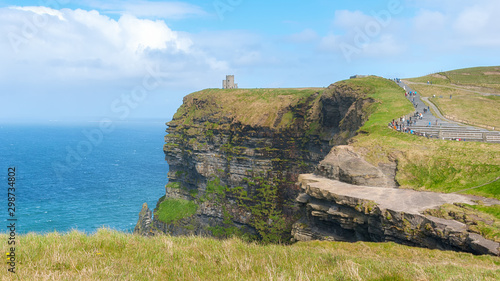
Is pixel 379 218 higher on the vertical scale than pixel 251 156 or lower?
higher

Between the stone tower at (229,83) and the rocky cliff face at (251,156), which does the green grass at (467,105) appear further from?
the stone tower at (229,83)

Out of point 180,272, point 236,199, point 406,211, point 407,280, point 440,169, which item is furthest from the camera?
point 236,199

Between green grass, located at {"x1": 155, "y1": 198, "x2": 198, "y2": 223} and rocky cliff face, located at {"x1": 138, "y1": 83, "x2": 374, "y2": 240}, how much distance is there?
61cm

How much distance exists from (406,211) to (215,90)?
61.4 m

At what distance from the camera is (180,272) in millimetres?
8898

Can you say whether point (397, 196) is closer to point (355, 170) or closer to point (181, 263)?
point (355, 170)

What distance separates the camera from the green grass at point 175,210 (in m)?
62.3

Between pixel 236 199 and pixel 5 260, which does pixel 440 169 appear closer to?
pixel 5 260

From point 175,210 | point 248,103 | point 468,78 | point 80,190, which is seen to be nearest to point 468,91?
point 468,78

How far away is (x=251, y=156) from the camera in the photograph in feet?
196

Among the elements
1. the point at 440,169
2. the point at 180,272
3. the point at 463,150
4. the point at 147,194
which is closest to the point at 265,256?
the point at 180,272

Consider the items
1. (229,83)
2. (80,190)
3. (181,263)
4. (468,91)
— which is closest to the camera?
(181,263)

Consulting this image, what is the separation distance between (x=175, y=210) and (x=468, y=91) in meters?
55.0

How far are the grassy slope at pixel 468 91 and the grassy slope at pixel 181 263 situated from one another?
38.8 metres
